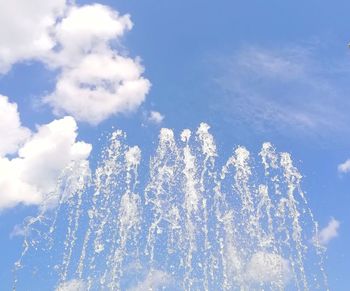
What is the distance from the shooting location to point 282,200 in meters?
32.3

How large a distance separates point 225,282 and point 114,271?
1990 cm

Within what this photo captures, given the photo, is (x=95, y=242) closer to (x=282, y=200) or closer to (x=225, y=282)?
(x=225, y=282)

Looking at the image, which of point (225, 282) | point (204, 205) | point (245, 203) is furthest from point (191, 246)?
point (245, 203)

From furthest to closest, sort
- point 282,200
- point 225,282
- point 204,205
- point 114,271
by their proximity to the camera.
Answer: point 282,200 → point 114,271 → point 204,205 → point 225,282

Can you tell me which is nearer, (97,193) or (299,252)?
(299,252)

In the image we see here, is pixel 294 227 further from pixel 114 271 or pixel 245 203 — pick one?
pixel 114 271

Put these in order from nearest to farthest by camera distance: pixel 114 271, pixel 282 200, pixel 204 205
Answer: pixel 204 205 < pixel 114 271 < pixel 282 200

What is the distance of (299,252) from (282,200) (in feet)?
29.5

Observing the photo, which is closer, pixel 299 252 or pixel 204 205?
pixel 299 252

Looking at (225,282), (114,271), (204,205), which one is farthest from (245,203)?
(114,271)

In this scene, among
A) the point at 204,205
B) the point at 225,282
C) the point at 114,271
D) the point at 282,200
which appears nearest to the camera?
the point at 225,282

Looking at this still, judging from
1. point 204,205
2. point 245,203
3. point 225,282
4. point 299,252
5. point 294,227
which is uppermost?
point 245,203

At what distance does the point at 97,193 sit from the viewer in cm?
3077

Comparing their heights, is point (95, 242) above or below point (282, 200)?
below
